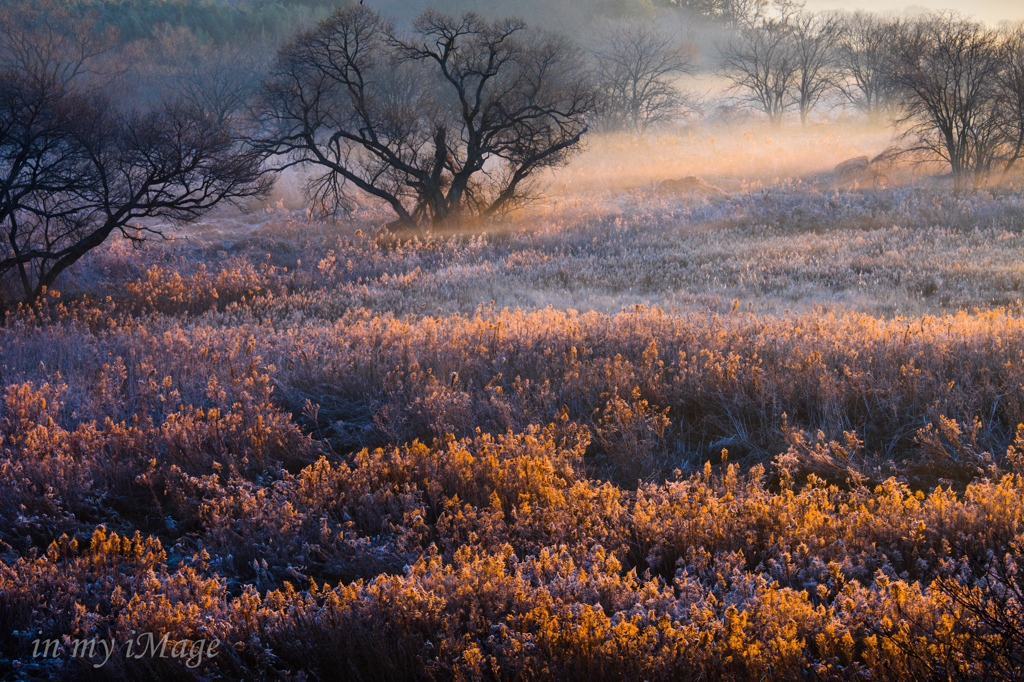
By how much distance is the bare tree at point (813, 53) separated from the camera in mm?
39781

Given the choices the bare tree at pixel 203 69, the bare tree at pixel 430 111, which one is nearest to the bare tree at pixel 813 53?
the bare tree at pixel 430 111

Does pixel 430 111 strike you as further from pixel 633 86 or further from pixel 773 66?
pixel 773 66

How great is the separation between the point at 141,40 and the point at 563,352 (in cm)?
5409

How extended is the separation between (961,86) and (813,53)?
810 inches

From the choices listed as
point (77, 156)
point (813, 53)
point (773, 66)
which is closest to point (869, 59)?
point (813, 53)

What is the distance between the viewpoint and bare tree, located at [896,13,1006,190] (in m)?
20.7

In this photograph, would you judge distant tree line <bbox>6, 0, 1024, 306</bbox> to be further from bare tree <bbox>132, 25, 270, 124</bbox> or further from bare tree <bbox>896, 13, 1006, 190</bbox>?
bare tree <bbox>132, 25, 270, 124</bbox>

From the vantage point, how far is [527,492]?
3.66 m

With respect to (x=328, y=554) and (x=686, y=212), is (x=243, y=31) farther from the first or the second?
(x=328, y=554)

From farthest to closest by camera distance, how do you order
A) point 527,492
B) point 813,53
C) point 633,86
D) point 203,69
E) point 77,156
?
1. point 203,69
2. point 633,86
3. point 813,53
4. point 77,156
5. point 527,492

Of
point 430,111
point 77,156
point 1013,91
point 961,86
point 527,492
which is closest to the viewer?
point 527,492

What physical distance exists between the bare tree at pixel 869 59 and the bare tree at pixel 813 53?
3.09 ft

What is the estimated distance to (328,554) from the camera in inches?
127

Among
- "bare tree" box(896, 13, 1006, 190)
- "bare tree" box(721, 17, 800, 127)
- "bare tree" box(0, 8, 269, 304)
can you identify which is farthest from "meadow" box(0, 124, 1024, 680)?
"bare tree" box(721, 17, 800, 127)
